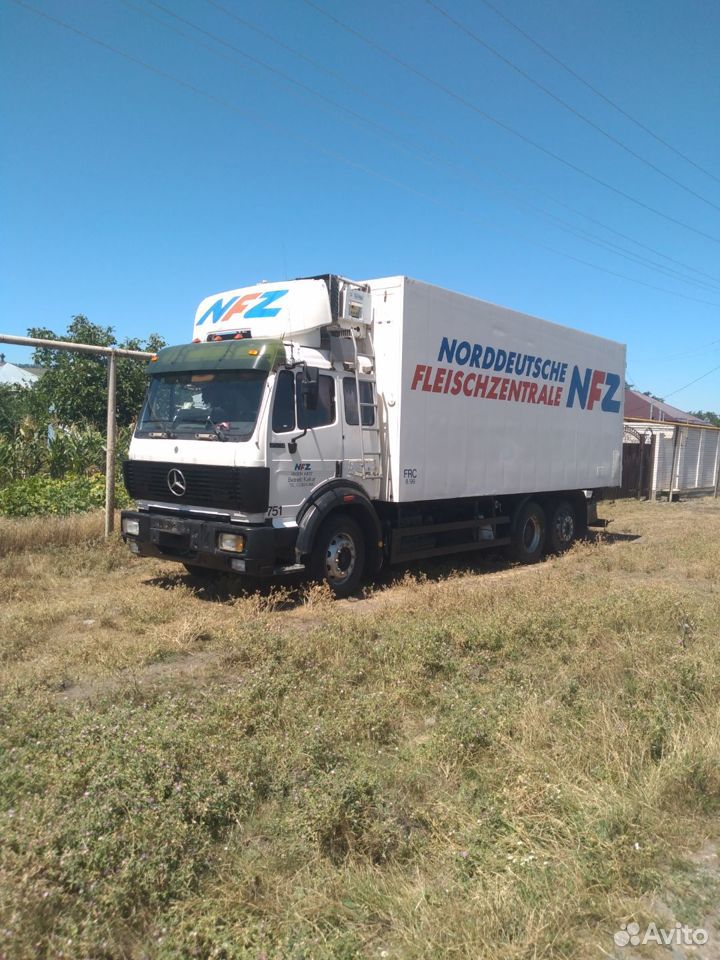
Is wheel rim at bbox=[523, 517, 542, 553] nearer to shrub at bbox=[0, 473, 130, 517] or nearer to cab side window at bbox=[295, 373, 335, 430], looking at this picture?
cab side window at bbox=[295, 373, 335, 430]

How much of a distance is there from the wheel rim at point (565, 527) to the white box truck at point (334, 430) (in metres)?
1.93

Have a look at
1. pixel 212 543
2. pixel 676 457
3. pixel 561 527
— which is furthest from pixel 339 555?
pixel 676 457

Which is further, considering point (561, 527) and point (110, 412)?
point (561, 527)

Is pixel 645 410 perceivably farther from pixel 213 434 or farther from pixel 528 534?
pixel 213 434

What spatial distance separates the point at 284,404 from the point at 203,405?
936 millimetres

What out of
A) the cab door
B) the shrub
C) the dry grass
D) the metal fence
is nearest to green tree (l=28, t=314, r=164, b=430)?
the shrub

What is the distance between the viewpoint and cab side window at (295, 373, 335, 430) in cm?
788

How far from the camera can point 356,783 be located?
138 inches

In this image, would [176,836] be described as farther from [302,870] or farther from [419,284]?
[419,284]

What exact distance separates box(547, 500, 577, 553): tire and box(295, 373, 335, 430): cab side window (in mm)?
5630

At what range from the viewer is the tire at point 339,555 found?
809cm

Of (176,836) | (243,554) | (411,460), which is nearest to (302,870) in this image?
(176,836)

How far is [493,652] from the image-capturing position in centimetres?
604

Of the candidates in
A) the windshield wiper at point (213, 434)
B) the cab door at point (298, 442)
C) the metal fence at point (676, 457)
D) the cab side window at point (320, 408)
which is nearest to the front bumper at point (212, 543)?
the cab door at point (298, 442)
